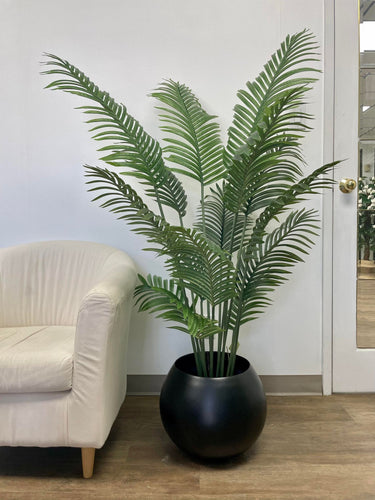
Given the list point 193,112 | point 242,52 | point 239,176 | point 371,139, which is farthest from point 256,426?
point 242,52

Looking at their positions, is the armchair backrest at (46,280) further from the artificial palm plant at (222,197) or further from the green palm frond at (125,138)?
the green palm frond at (125,138)

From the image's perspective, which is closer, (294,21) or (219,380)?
(219,380)

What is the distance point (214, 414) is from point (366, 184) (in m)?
1.38

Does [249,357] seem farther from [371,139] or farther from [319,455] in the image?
[371,139]

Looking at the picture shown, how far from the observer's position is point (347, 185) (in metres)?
1.94

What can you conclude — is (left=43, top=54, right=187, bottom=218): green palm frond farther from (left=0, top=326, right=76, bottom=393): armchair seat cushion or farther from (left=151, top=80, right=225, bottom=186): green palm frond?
(left=0, top=326, right=76, bottom=393): armchair seat cushion

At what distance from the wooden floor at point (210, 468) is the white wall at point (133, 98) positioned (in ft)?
1.37

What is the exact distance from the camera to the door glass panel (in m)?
1.94

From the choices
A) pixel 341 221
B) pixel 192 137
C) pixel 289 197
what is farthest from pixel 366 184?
pixel 192 137

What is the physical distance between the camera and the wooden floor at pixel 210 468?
124cm

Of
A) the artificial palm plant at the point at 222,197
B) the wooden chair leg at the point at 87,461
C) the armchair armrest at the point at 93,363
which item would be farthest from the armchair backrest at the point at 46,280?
the wooden chair leg at the point at 87,461

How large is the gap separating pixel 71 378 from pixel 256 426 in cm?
67

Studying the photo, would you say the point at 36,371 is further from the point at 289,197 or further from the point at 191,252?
the point at 289,197

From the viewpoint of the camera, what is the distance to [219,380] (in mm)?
1354
